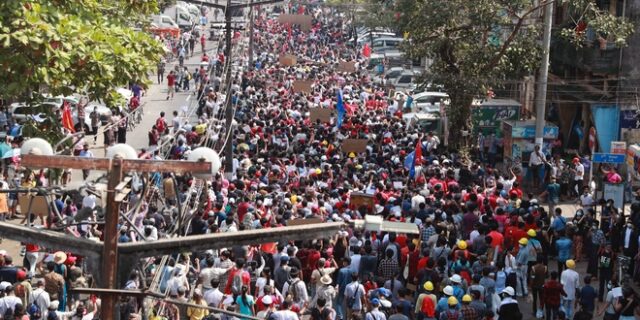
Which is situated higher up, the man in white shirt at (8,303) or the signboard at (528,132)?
the signboard at (528,132)

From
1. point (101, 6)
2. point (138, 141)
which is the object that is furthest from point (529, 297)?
point (138, 141)

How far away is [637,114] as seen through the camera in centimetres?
2764

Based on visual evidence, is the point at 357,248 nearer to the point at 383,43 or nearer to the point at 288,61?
the point at 288,61

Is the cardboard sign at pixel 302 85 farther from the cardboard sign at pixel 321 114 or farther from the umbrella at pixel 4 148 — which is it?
the umbrella at pixel 4 148

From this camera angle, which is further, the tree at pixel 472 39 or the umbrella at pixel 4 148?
the tree at pixel 472 39

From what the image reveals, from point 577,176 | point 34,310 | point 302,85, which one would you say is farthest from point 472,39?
point 34,310

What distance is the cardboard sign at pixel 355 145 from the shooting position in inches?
1070

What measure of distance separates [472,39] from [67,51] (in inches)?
696

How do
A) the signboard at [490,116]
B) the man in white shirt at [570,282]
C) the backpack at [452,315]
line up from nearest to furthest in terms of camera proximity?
the backpack at [452,315]
the man in white shirt at [570,282]
the signboard at [490,116]

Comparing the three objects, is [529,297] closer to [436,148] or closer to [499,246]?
[499,246]

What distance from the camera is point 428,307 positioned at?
1498cm

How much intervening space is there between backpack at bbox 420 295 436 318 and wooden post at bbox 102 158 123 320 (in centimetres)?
829

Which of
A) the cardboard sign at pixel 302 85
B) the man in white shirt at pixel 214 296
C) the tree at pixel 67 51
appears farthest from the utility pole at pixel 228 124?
the cardboard sign at pixel 302 85

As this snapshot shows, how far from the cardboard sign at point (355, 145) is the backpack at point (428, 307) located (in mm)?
12364
